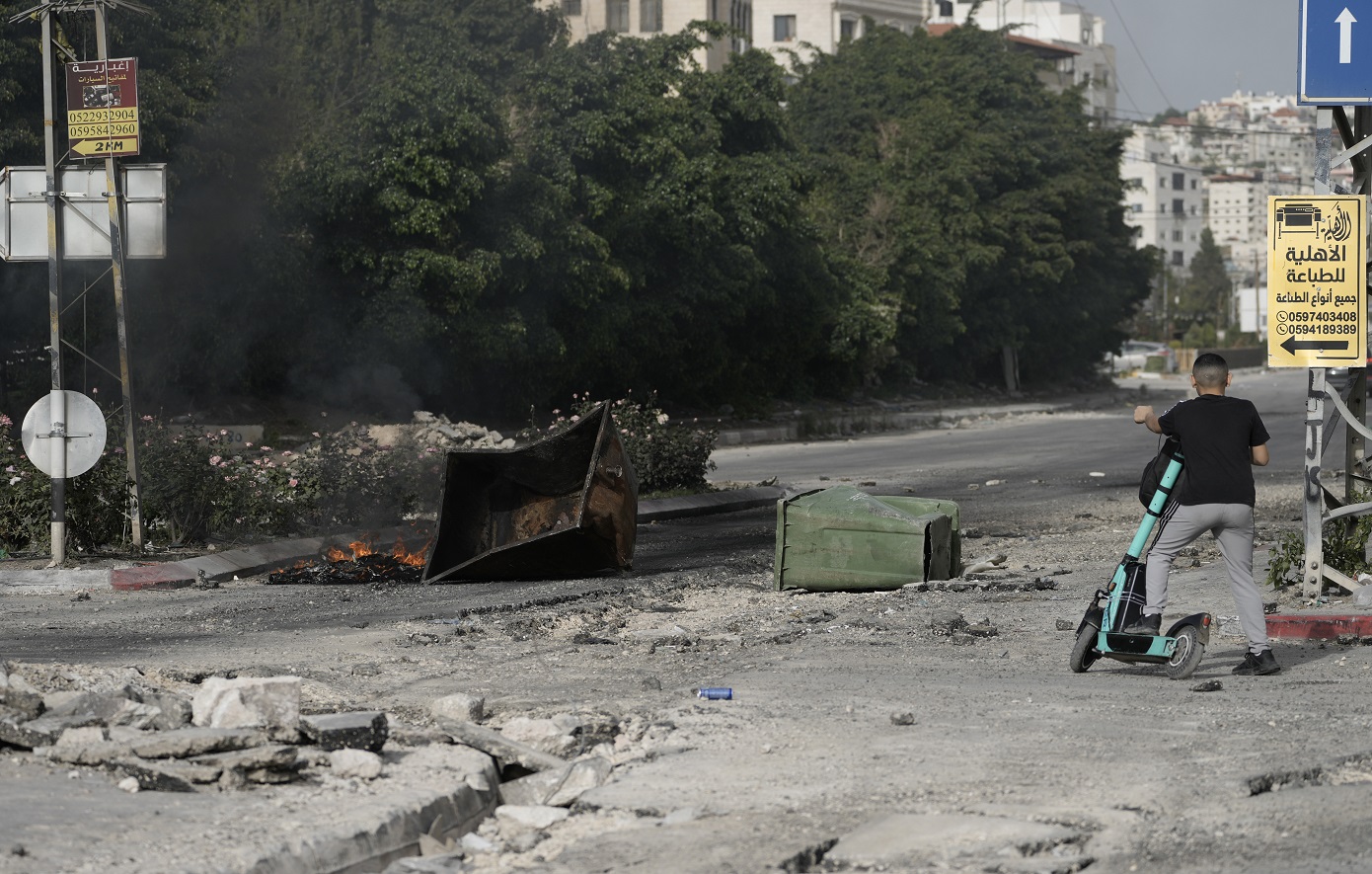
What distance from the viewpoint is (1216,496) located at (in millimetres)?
7996

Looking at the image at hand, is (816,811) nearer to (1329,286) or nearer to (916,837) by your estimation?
(916,837)

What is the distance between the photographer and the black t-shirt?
26.3 ft

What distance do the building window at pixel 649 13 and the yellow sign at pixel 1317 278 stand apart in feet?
231

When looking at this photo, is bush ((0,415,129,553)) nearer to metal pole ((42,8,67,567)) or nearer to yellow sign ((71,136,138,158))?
metal pole ((42,8,67,567))

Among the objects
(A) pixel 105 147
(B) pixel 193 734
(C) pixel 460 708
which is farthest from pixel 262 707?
(A) pixel 105 147

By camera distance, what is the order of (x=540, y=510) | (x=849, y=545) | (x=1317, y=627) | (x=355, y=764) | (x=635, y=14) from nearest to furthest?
(x=355, y=764)
(x=1317, y=627)
(x=849, y=545)
(x=540, y=510)
(x=635, y=14)

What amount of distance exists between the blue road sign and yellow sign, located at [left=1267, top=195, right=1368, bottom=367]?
0.64 meters

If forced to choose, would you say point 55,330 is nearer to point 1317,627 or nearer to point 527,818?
point 527,818

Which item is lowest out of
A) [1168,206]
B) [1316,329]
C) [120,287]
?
[1316,329]

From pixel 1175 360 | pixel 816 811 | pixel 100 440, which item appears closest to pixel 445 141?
pixel 100 440

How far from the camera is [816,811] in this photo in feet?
18.2

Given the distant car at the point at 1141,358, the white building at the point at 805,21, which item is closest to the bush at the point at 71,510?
the distant car at the point at 1141,358

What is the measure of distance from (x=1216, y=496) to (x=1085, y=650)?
988mm

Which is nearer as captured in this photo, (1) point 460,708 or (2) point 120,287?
(1) point 460,708
